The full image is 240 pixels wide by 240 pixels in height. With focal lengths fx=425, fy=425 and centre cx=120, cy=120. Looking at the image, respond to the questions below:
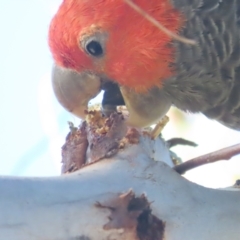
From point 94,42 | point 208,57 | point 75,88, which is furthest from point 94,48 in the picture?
point 208,57

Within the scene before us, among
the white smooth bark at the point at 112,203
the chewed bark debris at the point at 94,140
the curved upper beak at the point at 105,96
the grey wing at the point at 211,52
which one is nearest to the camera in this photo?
the white smooth bark at the point at 112,203

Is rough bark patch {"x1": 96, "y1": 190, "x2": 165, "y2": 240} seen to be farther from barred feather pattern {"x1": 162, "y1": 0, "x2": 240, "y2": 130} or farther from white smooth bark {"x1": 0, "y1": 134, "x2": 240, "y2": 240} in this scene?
barred feather pattern {"x1": 162, "y1": 0, "x2": 240, "y2": 130}

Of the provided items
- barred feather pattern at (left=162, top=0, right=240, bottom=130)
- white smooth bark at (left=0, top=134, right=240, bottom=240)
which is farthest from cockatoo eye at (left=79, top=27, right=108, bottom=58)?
white smooth bark at (left=0, top=134, right=240, bottom=240)

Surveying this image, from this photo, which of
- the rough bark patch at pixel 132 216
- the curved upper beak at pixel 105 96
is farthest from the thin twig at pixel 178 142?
the rough bark patch at pixel 132 216

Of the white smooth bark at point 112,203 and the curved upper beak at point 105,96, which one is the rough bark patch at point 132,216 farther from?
the curved upper beak at point 105,96

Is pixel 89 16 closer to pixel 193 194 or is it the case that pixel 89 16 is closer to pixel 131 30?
pixel 131 30
